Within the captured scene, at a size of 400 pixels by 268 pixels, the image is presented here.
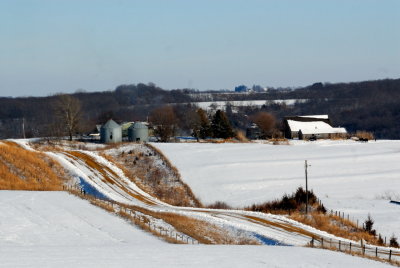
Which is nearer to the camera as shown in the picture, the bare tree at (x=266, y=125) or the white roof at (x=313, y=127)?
the white roof at (x=313, y=127)

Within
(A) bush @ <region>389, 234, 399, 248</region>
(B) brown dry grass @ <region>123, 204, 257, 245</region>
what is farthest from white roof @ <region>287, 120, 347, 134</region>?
(B) brown dry grass @ <region>123, 204, 257, 245</region>

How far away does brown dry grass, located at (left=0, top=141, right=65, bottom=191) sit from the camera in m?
42.9

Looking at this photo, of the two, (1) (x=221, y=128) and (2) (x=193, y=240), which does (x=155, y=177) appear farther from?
(1) (x=221, y=128)

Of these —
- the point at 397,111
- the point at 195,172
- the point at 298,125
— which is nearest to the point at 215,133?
the point at 298,125

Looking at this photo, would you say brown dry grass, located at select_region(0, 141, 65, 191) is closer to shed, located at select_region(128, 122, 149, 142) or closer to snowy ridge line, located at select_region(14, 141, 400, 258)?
snowy ridge line, located at select_region(14, 141, 400, 258)

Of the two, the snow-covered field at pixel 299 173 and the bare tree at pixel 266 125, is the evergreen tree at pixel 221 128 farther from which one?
the snow-covered field at pixel 299 173

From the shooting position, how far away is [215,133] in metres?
93.9

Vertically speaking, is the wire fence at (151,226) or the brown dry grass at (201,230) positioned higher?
the wire fence at (151,226)

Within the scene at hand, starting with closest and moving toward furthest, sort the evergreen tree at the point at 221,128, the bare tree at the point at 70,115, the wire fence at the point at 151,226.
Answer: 1. the wire fence at the point at 151,226
2. the bare tree at the point at 70,115
3. the evergreen tree at the point at 221,128

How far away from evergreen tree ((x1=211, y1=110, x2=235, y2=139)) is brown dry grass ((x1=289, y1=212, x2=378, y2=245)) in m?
51.3

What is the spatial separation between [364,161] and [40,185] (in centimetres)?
3752

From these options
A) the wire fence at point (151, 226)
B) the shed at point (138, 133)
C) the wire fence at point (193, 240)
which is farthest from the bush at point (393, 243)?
the shed at point (138, 133)

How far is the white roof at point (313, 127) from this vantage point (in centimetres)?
9569

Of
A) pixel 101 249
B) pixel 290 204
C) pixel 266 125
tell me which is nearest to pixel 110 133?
pixel 266 125
